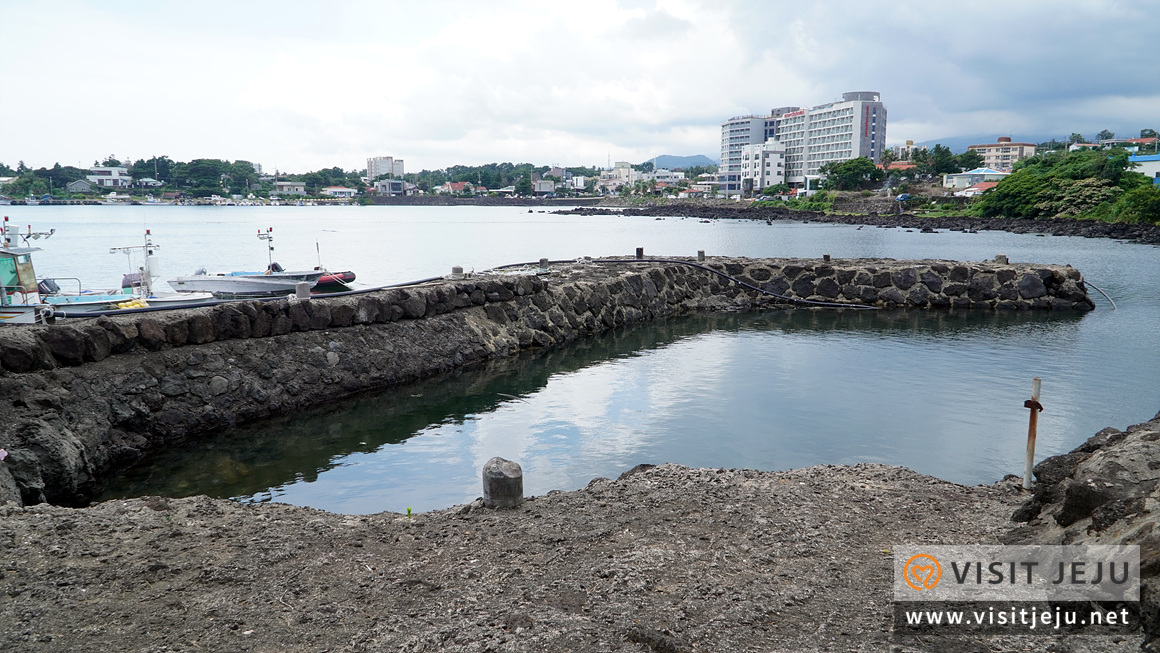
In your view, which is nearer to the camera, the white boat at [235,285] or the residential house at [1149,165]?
the white boat at [235,285]

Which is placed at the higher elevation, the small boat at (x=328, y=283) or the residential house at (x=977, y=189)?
the residential house at (x=977, y=189)

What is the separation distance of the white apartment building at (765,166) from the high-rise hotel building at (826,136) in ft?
7.17

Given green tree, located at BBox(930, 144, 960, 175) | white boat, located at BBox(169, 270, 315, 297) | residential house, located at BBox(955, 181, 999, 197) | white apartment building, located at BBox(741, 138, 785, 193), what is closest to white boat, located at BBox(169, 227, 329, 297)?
white boat, located at BBox(169, 270, 315, 297)

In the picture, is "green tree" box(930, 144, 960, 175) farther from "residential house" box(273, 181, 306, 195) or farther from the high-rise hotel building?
"residential house" box(273, 181, 306, 195)

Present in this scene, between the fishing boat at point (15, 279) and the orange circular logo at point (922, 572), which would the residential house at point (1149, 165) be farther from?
the fishing boat at point (15, 279)

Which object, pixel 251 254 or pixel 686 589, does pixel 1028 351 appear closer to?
pixel 686 589

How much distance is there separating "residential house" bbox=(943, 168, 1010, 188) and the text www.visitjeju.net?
122311 millimetres

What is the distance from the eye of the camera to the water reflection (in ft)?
33.2

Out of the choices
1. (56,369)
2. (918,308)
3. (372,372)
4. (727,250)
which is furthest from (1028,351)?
(727,250)

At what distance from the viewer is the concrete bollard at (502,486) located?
283 inches

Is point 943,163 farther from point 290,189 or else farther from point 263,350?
point 290,189

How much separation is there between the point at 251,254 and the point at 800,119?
132772 mm

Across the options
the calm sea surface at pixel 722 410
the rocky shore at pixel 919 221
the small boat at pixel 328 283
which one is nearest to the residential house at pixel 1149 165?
the rocky shore at pixel 919 221

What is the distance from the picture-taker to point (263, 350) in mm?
13234
